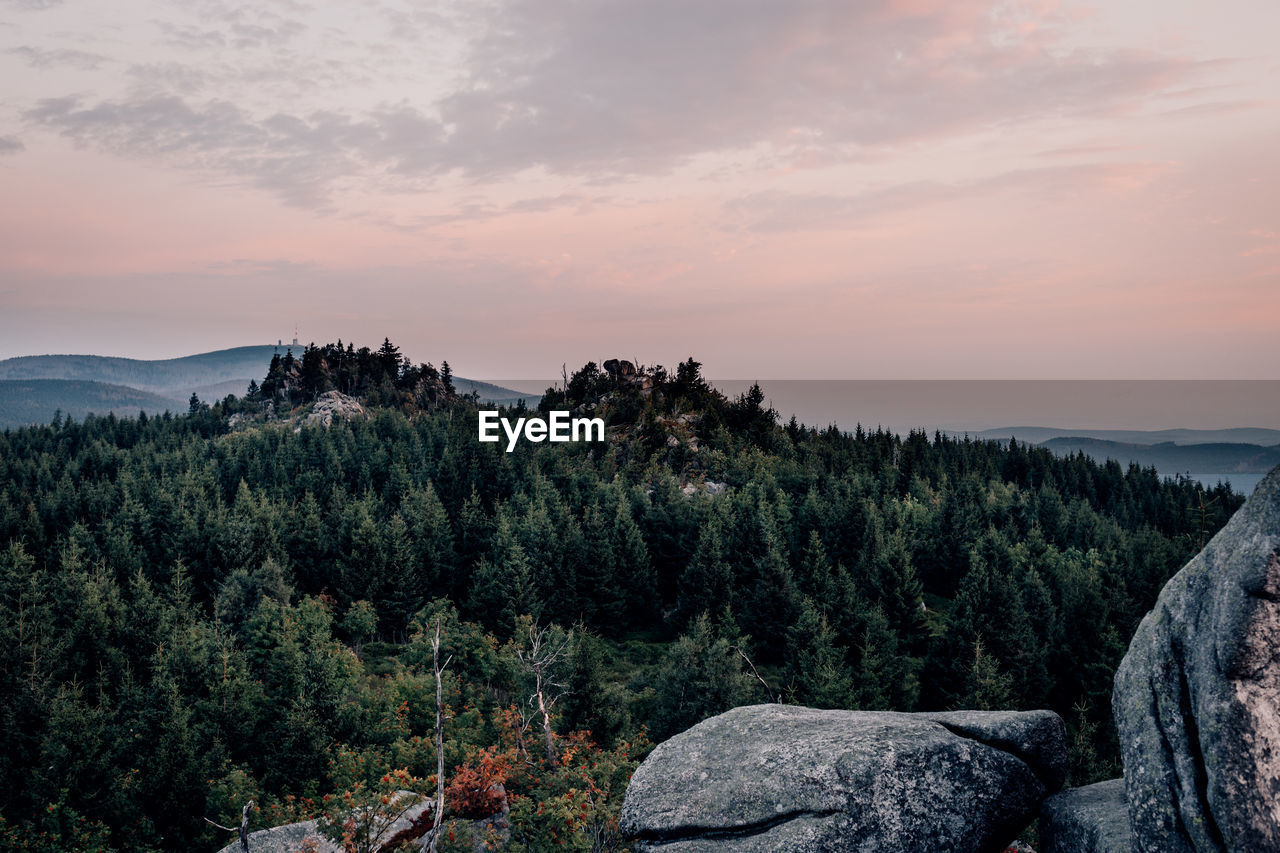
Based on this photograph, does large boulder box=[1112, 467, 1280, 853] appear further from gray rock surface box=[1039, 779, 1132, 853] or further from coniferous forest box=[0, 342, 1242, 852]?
coniferous forest box=[0, 342, 1242, 852]

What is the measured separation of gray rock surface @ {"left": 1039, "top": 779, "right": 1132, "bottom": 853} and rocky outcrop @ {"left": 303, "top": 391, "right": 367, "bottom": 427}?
158 m

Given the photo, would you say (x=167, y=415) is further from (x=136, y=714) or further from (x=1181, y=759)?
(x=1181, y=759)

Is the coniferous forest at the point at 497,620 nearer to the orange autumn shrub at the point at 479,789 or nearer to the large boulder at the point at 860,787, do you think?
the orange autumn shrub at the point at 479,789

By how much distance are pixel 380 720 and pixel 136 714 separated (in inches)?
622

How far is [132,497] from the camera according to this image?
8506 centimetres

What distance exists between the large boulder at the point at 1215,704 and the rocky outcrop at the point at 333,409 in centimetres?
16094

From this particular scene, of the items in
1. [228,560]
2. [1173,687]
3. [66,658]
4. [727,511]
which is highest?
[1173,687]

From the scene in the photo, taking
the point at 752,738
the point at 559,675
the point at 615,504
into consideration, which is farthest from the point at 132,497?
the point at 752,738

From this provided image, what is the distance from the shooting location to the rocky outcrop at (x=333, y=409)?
160 m

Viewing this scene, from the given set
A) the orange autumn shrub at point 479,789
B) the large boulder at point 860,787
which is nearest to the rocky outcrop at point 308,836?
the orange autumn shrub at point 479,789

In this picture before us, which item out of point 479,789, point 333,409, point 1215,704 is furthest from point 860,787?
point 333,409

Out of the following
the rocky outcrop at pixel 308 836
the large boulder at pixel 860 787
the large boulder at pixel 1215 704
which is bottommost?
the rocky outcrop at pixel 308 836

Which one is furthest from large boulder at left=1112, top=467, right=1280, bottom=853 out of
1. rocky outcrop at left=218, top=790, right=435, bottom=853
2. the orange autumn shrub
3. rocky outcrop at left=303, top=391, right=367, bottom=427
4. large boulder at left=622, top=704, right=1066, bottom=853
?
rocky outcrop at left=303, top=391, right=367, bottom=427

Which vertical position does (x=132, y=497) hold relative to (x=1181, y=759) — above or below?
below
